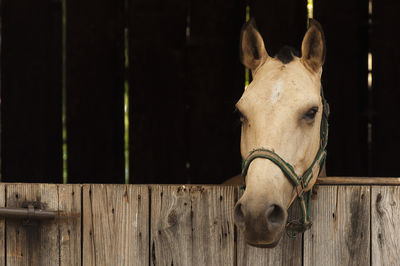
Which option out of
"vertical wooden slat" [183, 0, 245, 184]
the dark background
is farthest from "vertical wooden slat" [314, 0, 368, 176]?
"vertical wooden slat" [183, 0, 245, 184]

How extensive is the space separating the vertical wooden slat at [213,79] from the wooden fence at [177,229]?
1.70 m

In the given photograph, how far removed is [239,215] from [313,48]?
0.67 m

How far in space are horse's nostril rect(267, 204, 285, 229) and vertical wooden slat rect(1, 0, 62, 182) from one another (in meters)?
2.20

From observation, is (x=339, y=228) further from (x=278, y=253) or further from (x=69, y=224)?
(x=69, y=224)

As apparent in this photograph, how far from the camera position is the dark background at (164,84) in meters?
3.33

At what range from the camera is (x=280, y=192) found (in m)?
1.53

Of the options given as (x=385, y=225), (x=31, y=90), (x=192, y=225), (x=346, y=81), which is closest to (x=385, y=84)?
(x=346, y=81)

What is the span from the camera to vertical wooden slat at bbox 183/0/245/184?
3537 mm

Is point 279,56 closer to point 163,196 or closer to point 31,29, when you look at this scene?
point 163,196

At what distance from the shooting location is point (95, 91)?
3430 millimetres

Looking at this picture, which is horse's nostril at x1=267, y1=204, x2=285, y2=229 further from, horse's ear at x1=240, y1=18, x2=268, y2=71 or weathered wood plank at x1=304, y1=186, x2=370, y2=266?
horse's ear at x1=240, y1=18, x2=268, y2=71

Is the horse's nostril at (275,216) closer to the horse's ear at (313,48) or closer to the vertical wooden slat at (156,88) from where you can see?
the horse's ear at (313,48)

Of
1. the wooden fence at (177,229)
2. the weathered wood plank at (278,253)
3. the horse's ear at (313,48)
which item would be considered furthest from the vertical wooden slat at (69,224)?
the horse's ear at (313,48)

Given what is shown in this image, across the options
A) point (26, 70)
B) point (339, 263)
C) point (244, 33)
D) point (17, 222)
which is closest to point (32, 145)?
point (26, 70)
